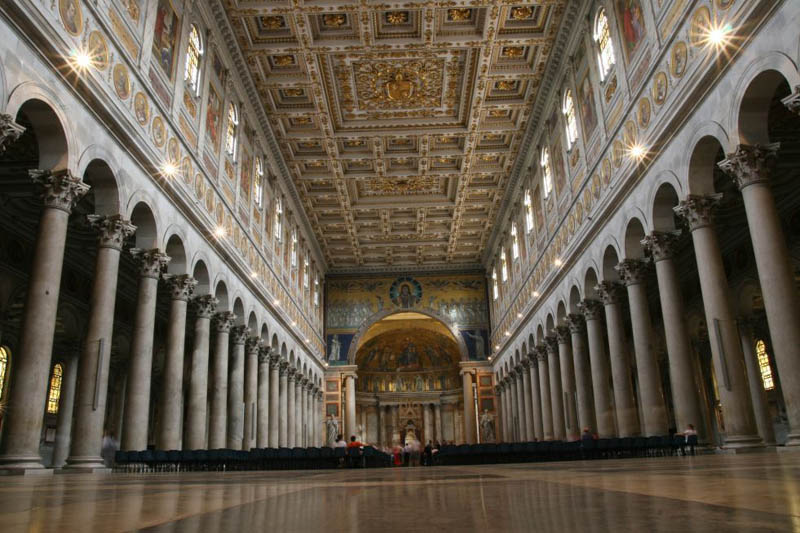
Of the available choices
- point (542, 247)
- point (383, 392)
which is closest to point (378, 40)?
point (542, 247)

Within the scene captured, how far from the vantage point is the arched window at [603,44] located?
603 inches

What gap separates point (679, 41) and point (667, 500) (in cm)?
1163

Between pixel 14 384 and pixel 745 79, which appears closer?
pixel 14 384

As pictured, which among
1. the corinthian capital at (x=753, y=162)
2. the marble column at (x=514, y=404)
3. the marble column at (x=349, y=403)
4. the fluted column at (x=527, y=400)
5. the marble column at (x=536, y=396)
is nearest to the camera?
the corinthian capital at (x=753, y=162)

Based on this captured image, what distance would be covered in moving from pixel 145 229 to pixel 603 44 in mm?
11743

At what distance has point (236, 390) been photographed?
19656 millimetres

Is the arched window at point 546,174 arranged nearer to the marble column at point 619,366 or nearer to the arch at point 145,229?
the marble column at point 619,366

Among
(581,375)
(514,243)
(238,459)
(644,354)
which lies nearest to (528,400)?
(514,243)

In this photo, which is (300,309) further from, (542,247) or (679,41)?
(679,41)

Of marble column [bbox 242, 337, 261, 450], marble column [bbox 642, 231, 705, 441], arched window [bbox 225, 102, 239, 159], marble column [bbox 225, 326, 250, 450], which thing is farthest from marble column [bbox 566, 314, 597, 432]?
arched window [bbox 225, 102, 239, 159]

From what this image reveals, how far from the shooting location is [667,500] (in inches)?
66.4

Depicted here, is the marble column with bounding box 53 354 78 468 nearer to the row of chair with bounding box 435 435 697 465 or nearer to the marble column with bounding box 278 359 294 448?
the marble column with bounding box 278 359 294 448

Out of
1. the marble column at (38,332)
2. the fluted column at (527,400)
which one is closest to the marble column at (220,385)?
the marble column at (38,332)

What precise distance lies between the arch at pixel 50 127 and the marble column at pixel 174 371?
541 cm
